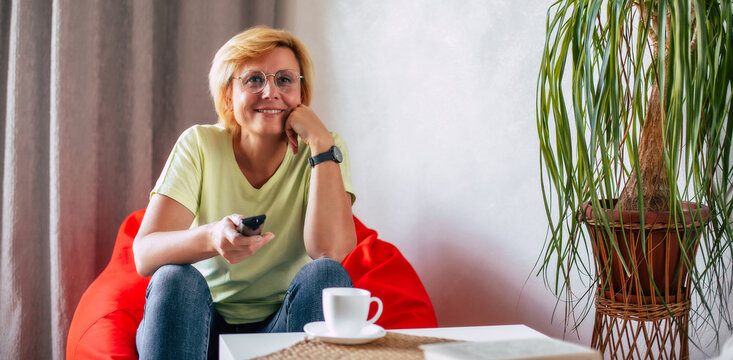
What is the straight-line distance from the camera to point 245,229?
3.07 ft

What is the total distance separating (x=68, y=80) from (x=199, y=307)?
111 centimetres

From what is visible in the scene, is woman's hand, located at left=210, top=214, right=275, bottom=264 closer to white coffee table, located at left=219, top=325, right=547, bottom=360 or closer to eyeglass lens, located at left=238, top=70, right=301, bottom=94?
white coffee table, located at left=219, top=325, right=547, bottom=360

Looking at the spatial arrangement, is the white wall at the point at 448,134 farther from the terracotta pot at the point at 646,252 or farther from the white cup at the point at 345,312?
the white cup at the point at 345,312

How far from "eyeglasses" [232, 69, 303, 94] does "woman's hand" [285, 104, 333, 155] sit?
0.06 metres

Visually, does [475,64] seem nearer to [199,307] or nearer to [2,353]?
[199,307]

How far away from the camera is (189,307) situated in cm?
105

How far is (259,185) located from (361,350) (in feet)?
2.28

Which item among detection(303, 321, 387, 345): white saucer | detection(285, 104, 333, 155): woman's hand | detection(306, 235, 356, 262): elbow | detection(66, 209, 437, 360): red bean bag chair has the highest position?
detection(285, 104, 333, 155): woman's hand

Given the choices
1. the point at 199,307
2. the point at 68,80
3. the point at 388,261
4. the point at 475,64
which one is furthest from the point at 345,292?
the point at 68,80

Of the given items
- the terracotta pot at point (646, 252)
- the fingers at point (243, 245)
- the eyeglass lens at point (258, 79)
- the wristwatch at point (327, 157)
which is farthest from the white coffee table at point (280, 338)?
the eyeglass lens at point (258, 79)

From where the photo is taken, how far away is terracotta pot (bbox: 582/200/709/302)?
1128 mm

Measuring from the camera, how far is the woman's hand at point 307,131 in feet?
4.57

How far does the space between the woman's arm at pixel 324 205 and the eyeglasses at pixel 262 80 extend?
0.23 ft

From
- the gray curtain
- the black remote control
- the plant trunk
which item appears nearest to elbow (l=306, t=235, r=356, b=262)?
the black remote control
